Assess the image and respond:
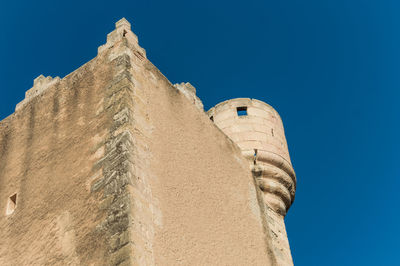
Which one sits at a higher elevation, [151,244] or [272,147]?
[272,147]

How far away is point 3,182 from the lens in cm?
664

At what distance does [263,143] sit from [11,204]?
386cm

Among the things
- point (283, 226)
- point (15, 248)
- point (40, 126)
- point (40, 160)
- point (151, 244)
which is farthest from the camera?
point (283, 226)

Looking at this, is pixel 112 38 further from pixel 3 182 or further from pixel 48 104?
pixel 3 182

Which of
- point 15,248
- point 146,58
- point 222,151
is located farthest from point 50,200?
point 222,151

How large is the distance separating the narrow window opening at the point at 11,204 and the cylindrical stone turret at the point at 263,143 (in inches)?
136

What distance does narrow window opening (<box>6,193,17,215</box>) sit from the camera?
20.5 feet

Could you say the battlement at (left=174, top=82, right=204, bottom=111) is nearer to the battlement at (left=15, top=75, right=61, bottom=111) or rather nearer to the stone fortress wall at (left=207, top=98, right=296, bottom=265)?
the stone fortress wall at (left=207, top=98, right=296, bottom=265)

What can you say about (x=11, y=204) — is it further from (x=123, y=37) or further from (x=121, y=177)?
(x=123, y=37)

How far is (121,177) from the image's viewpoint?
5.27 metres

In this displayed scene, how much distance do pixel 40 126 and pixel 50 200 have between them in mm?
1277

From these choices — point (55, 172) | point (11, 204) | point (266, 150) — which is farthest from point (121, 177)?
point (266, 150)

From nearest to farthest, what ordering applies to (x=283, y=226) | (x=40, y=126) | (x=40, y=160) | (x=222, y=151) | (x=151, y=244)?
(x=151, y=244)
(x=40, y=160)
(x=40, y=126)
(x=222, y=151)
(x=283, y=226)

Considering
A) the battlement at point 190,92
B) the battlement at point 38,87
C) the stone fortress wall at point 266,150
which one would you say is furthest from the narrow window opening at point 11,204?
the stone fortress wall at point 266,150
